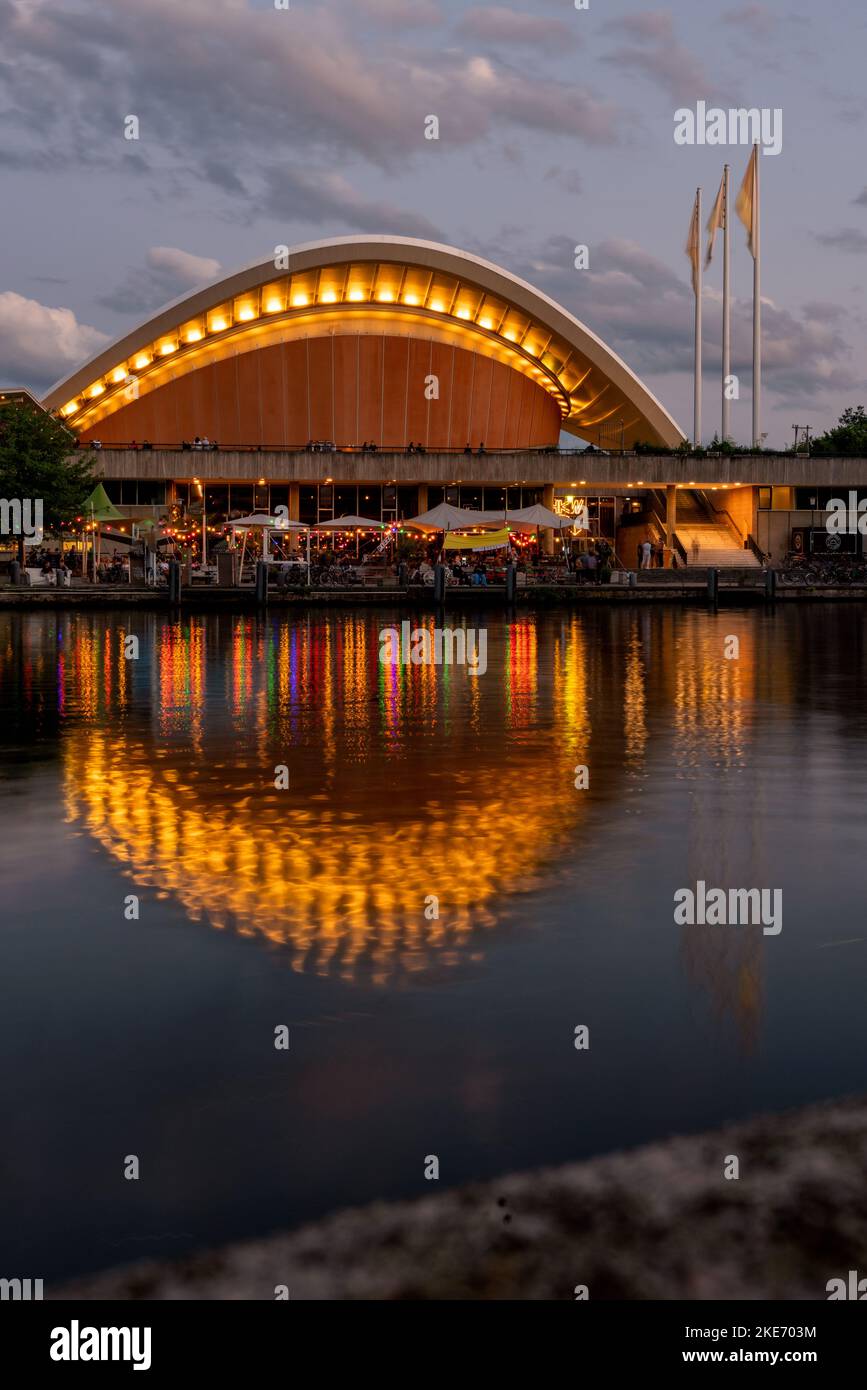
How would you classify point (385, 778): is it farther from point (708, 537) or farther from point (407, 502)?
point (708, 537)

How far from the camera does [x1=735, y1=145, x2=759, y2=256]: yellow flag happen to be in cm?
5878

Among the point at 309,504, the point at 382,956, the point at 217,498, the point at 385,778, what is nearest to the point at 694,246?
the point at 309,504

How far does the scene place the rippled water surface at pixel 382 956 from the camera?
14.7 feet

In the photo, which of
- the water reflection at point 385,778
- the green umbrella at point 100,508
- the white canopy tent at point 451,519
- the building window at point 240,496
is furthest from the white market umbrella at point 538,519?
the water reflection at point 385,778

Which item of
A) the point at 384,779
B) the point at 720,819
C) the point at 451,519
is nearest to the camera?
the point at 720,819

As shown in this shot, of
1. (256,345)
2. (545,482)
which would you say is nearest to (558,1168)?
(545,482)

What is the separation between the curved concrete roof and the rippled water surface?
54343mm

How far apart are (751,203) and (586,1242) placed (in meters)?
61.6

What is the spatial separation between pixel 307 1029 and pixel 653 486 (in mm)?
60963

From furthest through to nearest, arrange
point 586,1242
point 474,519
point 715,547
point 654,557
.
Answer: point 715,547, point 654,557, point 474,519, point 586,1242

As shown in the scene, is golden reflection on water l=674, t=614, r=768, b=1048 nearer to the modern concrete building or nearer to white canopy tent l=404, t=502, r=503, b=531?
white canopy tent l=404, t=502, r=503, b=531

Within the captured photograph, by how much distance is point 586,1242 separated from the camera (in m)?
3.92
